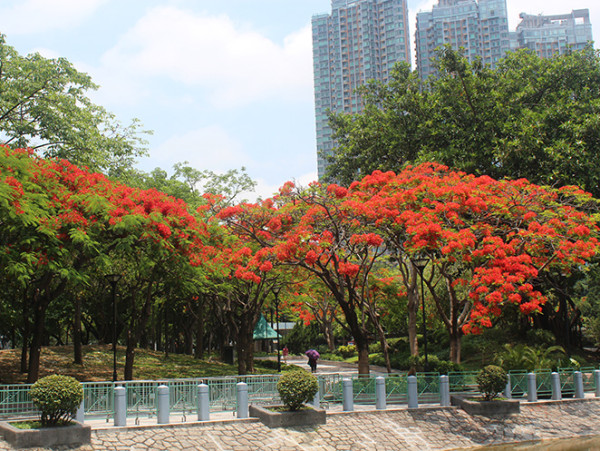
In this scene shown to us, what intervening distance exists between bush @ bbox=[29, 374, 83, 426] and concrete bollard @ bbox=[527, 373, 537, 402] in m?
16.9

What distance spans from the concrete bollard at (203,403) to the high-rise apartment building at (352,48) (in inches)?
5016

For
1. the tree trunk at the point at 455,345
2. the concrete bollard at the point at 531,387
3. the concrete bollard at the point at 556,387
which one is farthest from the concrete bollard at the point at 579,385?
the tree trunk at the point at 455,345

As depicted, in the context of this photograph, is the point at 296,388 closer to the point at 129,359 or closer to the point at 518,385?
the point at 518,385

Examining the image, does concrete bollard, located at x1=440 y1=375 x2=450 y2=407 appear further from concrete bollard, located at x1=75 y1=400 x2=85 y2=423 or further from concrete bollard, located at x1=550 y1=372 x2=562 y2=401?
concrete bollard, located at x1=75 y1=400 x2=85 y2=423

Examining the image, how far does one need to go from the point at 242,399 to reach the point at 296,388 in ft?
5.50

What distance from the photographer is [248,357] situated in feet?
109

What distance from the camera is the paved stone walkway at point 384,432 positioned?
15.4m

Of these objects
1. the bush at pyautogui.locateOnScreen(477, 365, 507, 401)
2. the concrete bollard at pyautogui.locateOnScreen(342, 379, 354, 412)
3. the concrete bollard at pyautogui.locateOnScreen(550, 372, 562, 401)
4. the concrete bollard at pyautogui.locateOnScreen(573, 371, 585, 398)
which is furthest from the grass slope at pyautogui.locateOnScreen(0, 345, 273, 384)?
the concrete bollard at pyautogui.locateOnScreen(573, 371, 585, 398)

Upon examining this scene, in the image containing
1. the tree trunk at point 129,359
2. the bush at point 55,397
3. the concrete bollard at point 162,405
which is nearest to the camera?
the bush at point 55,397

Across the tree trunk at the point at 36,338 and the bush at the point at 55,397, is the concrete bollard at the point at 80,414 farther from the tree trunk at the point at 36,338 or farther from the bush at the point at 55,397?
the tree trunk at the point at 36,338

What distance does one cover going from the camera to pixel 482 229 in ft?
74.0

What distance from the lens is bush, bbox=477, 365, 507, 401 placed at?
21036mm

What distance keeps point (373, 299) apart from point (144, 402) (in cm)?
2194

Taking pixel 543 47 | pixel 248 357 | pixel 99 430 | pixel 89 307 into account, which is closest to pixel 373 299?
pixel 248 357
